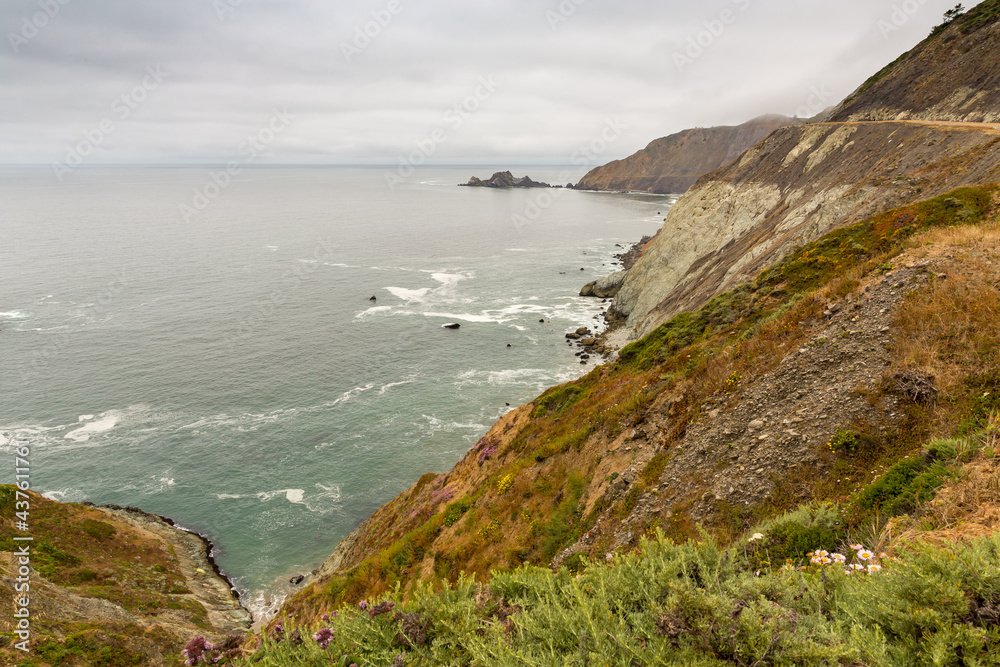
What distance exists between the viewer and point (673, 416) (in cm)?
1895

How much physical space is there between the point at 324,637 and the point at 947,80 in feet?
260

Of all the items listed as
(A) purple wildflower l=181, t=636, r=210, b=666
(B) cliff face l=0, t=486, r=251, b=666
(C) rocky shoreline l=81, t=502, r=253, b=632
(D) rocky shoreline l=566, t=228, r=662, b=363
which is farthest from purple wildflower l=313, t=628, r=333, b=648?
(D) rocky shoreline l=566, t=228, r=662, b=363

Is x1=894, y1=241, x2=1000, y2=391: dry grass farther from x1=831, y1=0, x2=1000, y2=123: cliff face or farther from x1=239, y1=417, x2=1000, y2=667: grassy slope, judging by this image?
x1=831, y1=0, x2=1000, y2=123: cliff face

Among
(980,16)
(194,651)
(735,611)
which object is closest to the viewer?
(735,611)

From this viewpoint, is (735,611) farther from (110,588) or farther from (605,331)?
(605,331)

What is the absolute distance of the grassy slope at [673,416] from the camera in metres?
12.7

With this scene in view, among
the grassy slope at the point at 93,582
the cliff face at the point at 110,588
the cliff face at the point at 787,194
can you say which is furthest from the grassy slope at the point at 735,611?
the cliff face at the point at 787,194

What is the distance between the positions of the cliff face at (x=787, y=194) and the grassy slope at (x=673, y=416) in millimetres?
14598

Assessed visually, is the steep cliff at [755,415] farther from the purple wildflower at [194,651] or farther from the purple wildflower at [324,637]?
the purple wildflower at [194,651]

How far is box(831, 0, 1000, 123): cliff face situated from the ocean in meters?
46.1

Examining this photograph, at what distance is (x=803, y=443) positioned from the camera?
45.7ft

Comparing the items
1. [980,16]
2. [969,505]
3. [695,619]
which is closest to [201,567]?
[695,619]

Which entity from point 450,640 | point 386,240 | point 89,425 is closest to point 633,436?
point 450,640

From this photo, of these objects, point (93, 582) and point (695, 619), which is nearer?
point (695, 619)
